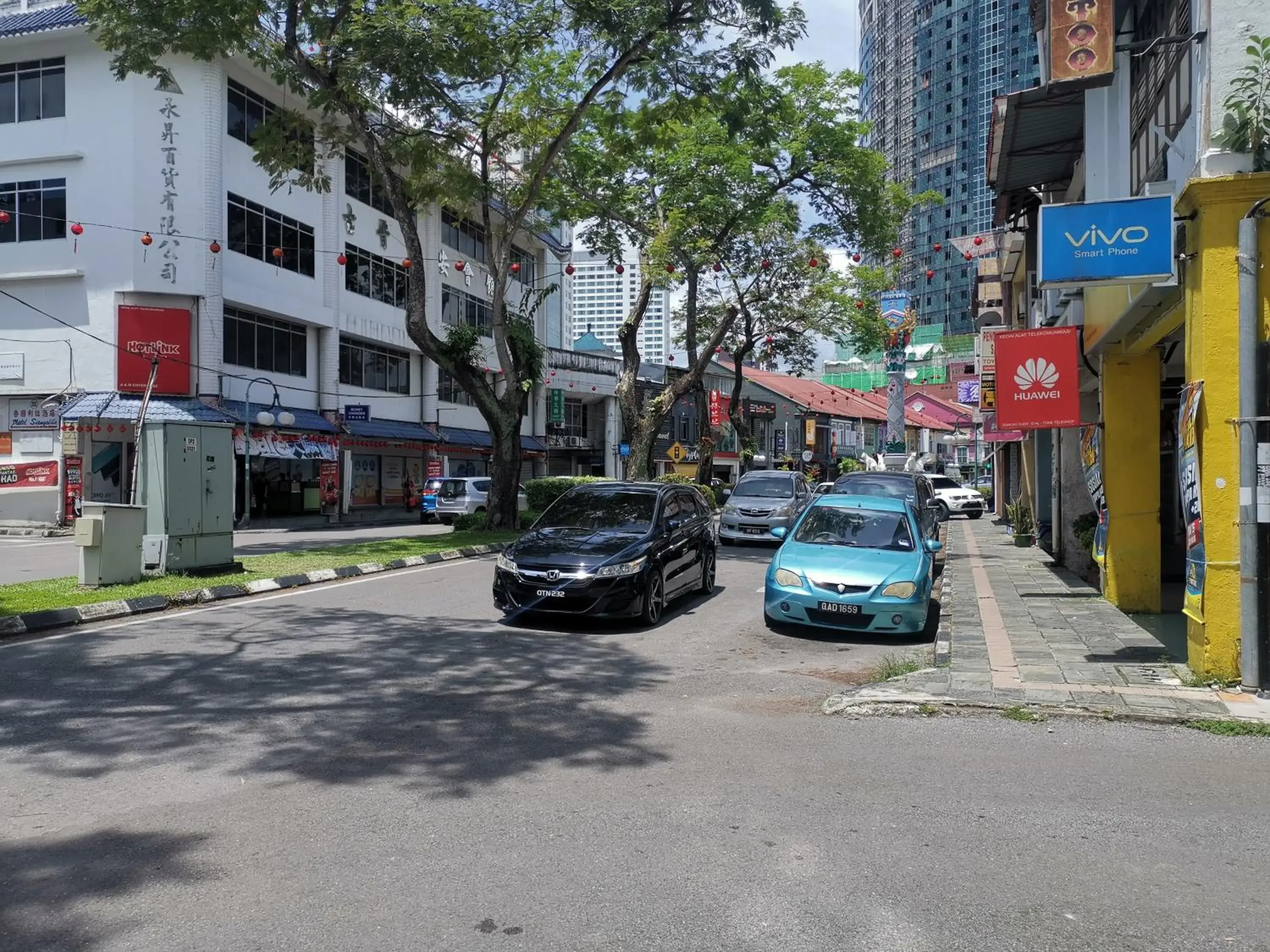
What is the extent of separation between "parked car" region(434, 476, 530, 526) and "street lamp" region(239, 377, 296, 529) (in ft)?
16.9

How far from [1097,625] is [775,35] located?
1085 cm

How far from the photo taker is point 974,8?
10462 cm

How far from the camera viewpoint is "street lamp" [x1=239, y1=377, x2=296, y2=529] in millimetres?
28234

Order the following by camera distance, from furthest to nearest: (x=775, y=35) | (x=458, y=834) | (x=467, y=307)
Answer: (x=467, y=307)
(x=775, y=35)
(x=458, y=834)

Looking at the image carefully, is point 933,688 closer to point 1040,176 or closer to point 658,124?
point 1040,176

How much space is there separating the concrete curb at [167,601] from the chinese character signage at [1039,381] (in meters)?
6.35

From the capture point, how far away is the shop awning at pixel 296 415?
92.9 feet

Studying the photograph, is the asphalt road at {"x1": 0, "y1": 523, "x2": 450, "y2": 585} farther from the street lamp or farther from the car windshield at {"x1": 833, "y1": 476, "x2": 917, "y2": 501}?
the car windshield at {"x1": 833, "y1": 476, "x2": 917, "y2": 501}

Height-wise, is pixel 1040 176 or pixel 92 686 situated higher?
pixel 1040 176

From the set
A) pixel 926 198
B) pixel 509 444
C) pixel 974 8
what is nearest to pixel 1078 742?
pixel 509 444

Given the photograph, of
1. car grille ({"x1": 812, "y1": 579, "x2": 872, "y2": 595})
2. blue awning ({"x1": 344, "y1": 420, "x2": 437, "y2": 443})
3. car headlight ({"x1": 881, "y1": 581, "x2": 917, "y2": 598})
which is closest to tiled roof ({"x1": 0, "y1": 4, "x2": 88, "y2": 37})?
blue awning ({"x1": 344, "y1": 420, "x2": 437, "y2": 443})

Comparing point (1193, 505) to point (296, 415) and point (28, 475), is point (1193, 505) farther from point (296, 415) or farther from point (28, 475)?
point (28, 475)

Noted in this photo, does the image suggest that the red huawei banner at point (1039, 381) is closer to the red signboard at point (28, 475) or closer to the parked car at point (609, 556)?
the parked car at point (609, 556)

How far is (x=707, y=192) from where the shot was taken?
26.6 meters
